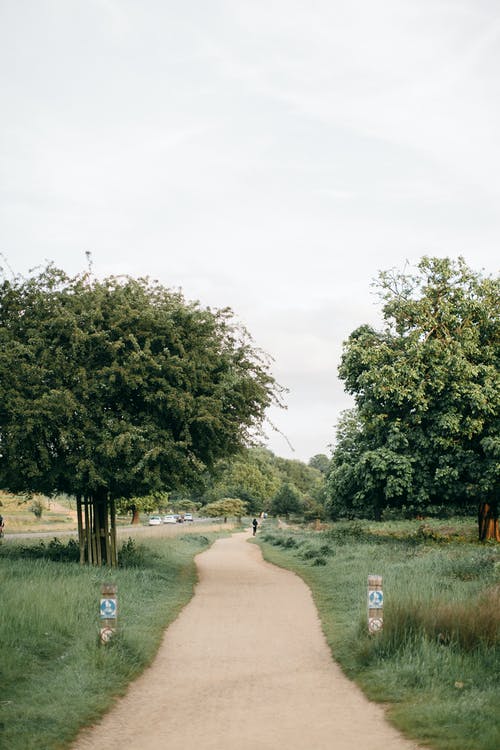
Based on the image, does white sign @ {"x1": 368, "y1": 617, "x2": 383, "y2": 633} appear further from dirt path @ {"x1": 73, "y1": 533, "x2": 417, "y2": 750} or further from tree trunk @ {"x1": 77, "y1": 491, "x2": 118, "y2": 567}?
tree trunk @ {"x1": 77, "y1": 491, "x2": 118, "y2": 567}

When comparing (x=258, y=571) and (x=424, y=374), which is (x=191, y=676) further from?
(x=424, y=374)

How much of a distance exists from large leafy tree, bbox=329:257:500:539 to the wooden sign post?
19.0 metres

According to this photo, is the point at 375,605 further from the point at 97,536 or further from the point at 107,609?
the point at 97,536

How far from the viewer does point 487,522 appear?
31.8 metres

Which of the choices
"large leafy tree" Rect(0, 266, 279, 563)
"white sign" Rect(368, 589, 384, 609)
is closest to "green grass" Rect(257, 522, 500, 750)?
"white sign" Rect(368, 589, 384, 609)

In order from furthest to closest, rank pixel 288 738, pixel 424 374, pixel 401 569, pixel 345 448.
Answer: pixel 345 448 → pixel 424 374 → pixel 401 569 → pixel 288 738

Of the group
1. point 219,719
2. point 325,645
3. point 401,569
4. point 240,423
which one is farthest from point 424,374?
point 219,719

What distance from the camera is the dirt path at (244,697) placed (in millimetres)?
7344

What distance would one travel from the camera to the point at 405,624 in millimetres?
10695

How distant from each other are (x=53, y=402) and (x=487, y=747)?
15597 millimetres

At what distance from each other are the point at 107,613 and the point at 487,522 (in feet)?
80.6

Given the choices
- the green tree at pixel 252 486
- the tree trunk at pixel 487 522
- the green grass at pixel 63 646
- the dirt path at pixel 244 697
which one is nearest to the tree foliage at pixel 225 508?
the green tree at pixel 252 486

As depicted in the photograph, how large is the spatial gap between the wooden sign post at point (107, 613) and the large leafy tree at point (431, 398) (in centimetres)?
1896

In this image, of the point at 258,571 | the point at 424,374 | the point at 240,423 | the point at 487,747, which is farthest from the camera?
the point at 424,374
